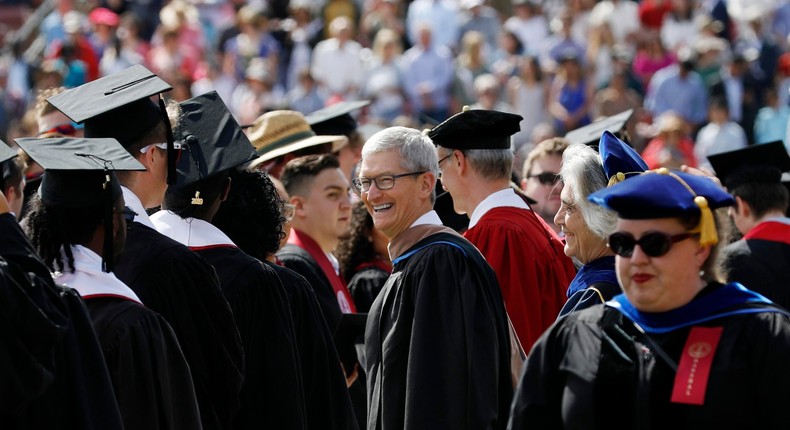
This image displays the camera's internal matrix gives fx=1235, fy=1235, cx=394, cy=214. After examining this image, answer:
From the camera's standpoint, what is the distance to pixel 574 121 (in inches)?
647

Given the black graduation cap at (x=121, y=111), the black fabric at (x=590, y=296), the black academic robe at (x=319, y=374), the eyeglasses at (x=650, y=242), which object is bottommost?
the black academic robe at (x=319, y=374)

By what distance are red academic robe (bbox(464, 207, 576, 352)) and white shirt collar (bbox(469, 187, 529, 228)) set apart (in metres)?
0.03

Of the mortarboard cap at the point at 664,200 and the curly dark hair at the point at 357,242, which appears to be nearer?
the mortarboard cap at the point at 664,200

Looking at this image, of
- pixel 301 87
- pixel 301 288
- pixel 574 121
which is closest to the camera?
pixel 301 288

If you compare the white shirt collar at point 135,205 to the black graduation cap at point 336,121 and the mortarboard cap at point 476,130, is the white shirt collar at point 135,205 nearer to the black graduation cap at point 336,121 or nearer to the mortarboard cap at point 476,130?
the mortarboard cap at point 476,130

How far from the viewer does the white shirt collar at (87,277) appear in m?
4.36

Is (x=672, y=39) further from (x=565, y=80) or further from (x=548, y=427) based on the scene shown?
(x=548, y=427)

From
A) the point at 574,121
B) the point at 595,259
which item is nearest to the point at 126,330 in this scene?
the point at 595,259

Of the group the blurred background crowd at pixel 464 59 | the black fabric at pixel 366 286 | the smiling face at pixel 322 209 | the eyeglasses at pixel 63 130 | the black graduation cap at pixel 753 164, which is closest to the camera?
the black graduation cap at pixel 753 164

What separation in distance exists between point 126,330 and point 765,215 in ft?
12.9

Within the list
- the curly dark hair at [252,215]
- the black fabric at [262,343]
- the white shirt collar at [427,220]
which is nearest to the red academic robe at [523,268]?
the white shirt collar at [427,220]

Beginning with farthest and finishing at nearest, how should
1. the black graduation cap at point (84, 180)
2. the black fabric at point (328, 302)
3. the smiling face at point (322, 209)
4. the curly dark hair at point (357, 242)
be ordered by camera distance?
1. the curly dark hair at point (357, 242)
2. the smiling face at point (322, 209)
3. the black fabric at point (328, 302)
4. the black graduation cap at point (84, 180)

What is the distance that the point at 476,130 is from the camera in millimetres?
5844

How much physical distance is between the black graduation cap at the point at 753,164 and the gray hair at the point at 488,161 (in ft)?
5.45
